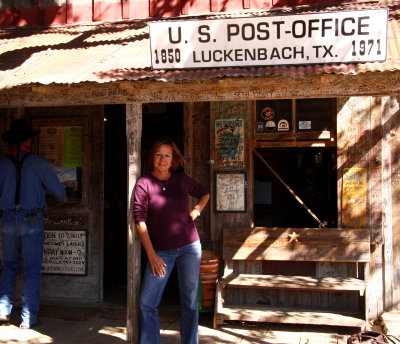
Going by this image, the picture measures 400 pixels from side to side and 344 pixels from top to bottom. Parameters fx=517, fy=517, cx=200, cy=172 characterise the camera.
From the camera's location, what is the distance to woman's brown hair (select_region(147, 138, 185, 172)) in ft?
15.3

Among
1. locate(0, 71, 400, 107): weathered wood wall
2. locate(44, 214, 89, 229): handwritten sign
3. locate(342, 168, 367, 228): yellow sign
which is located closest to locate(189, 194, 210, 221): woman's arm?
locate(0, 71, 400, 107): weathered wood wall

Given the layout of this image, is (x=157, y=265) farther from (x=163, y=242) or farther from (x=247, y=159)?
(x=247, y=159)

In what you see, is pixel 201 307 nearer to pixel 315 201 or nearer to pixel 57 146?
pixel 315 201

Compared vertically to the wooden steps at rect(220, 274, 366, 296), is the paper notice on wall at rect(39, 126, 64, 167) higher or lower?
higher

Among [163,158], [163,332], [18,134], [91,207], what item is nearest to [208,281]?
[163,332]

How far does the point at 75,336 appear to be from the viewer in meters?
5.60

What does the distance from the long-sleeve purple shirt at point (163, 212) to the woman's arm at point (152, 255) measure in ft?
0.21

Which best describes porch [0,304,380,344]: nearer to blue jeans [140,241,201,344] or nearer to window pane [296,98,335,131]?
blue jeans [140,241,201,344]

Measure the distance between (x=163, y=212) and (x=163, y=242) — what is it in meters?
0.26

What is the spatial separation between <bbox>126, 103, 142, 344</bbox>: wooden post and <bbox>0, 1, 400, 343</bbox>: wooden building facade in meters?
0.01

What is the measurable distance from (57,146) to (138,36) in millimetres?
1897

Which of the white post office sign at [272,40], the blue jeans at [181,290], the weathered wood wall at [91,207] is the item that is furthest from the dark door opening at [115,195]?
the white post office sign at [272,40]

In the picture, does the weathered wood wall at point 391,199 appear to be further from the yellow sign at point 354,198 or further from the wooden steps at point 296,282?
the wooden steps at point 296,282

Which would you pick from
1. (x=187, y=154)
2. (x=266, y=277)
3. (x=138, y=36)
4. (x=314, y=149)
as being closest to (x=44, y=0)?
(x=138, y=36)
